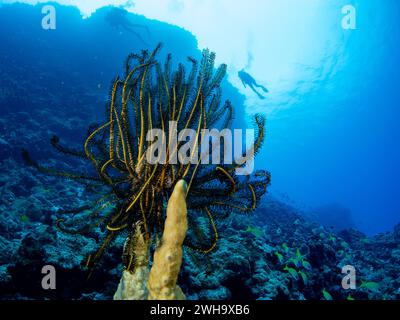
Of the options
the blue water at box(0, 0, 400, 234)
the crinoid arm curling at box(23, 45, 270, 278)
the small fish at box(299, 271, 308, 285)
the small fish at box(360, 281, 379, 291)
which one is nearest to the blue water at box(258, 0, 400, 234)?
the blue water at box(0, 0, 400, 234)

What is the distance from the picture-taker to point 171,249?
2.65 meters

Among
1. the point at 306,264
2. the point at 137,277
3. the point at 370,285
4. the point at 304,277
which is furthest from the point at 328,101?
the point at 137,277

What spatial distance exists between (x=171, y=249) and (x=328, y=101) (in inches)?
2697

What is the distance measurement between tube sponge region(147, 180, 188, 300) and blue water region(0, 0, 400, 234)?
13744 millimetres

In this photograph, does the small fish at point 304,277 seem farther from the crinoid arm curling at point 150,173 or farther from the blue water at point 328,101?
the blue water at point 328,101

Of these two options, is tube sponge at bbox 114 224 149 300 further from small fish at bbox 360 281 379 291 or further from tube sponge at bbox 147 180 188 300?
small fish at bbox 360 281 379 291

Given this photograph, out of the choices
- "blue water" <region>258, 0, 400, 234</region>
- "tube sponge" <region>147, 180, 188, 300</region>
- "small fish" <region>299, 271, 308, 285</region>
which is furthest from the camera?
"blue water" <region>258, 0, 400, 234</region>

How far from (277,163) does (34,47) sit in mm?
110802

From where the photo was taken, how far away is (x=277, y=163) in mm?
122875

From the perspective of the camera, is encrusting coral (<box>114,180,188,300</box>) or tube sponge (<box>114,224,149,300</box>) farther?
tube sponge (<box>114,224,149,300</box>)

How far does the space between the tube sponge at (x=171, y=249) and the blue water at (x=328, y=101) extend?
45.1ft

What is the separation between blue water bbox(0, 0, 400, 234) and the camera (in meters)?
23.5

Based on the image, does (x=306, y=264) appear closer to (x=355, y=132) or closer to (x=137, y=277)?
(x=137, y=277)
